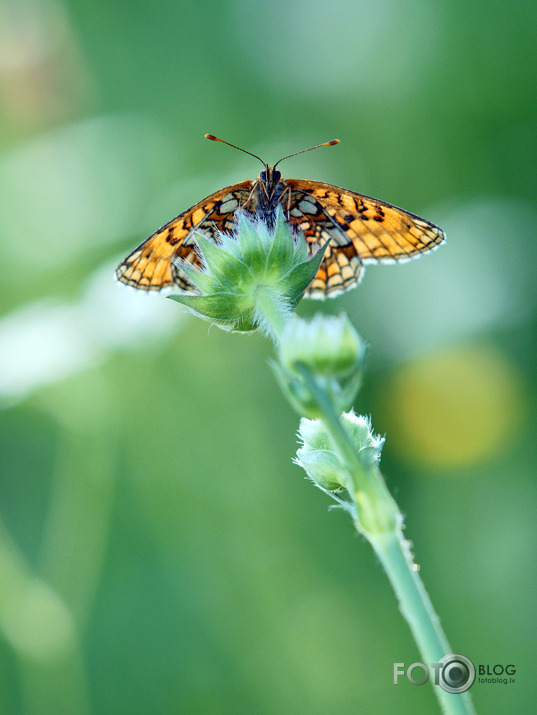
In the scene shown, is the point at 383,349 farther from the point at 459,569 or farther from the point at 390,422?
the point at 459,569

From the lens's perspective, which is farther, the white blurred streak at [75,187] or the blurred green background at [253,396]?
the white blurred streak at [75,187]

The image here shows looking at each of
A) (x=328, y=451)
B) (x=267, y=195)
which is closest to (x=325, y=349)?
(x=328, y=451)

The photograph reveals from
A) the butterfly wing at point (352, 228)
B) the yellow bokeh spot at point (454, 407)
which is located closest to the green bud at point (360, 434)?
the butterfly wing at point (352, 228)

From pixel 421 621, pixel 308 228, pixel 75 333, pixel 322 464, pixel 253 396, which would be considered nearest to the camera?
pixel 421 621

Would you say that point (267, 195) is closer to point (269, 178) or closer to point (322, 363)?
point (269, 178)

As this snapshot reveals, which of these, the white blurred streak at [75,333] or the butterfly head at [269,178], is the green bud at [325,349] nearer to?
the butterfly head at [269,178]

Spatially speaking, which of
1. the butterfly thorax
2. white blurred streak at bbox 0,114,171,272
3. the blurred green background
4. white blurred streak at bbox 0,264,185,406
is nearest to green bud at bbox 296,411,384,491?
the butterfly thorax
